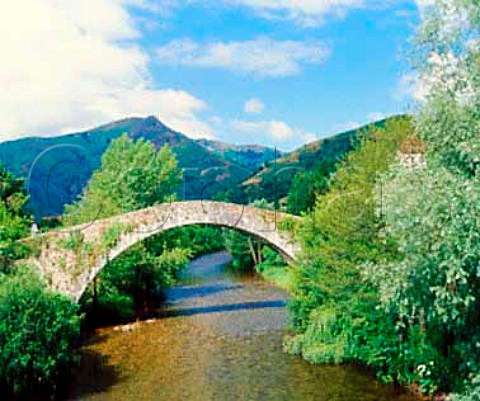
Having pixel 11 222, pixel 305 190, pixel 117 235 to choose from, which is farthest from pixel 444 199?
pixel 305 190

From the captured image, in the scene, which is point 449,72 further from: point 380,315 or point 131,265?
point 131,265

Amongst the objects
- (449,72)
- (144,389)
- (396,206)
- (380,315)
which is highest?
(449,72)

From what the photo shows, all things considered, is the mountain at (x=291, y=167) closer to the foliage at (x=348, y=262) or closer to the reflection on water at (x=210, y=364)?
the reflection on water at (x=210, y=364)

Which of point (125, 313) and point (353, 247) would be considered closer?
point (353, 247)

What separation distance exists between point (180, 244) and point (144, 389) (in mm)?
13925

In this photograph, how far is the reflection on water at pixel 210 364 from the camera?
15469 mm

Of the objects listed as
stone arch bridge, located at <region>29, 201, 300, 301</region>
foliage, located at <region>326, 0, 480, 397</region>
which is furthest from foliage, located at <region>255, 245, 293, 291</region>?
foliage, located at <region>326, 0, 480, 397</region>

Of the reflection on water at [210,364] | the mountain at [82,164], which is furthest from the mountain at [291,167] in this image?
the reflection on water at [210,364]

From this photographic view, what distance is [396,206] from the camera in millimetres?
10297

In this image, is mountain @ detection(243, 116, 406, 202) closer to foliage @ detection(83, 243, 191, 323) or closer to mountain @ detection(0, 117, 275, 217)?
mountain @ detection(0, 117, 275, 217)

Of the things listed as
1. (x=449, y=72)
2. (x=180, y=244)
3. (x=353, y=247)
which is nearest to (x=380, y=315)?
(x=353, y=247)

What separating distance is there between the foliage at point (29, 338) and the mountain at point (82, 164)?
376 inches

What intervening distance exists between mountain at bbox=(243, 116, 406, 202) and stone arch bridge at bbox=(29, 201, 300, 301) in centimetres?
2234

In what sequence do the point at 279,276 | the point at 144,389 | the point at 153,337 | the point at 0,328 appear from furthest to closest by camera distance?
the point at 279,276, the point at 153,337, the point at 144,389, the point at 0,328
